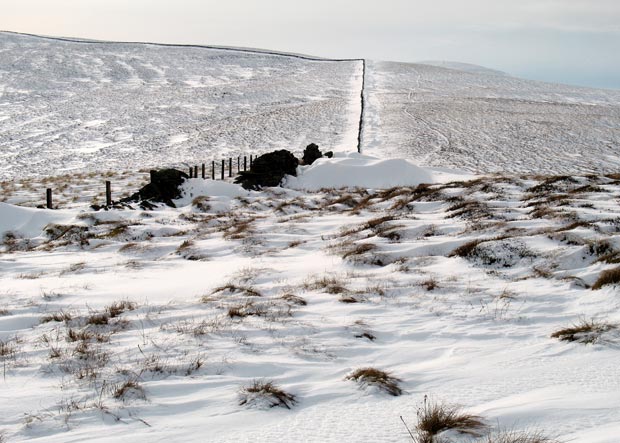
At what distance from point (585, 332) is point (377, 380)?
2282 millimetres

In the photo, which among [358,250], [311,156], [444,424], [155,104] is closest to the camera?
[444,424]

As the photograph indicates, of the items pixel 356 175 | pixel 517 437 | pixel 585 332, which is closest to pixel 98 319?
pixel 517 437

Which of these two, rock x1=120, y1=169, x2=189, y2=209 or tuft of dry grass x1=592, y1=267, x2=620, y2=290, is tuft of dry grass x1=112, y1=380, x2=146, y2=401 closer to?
tuft of dry grass x1=592, y1=267, x2=620, y2=290

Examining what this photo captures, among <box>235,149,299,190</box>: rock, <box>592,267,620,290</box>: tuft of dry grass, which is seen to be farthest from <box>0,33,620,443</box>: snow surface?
<box>235,149,299,190</box>: rock

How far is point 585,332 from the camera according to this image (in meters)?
5.04

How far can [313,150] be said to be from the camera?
24.6m

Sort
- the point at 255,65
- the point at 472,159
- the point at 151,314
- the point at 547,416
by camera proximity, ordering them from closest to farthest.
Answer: the point at 547,416, the point at 151,314, the point at 472,159, the point at 255,65

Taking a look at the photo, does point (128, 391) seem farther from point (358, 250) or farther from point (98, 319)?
point (358, 250)

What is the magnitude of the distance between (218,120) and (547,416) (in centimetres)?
4366

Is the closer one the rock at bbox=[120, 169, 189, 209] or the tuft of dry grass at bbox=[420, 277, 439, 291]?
the tuft of dry grass at bbox=[420, 277, 439, 291]

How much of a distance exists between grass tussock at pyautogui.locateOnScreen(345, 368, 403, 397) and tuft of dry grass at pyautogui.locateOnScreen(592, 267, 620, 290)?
3487 millimetres

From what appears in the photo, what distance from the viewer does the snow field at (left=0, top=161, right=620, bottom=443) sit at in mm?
3746

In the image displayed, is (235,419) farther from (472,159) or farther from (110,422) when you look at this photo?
(472,159)

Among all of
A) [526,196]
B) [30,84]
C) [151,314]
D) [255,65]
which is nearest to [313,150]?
[526,196]
